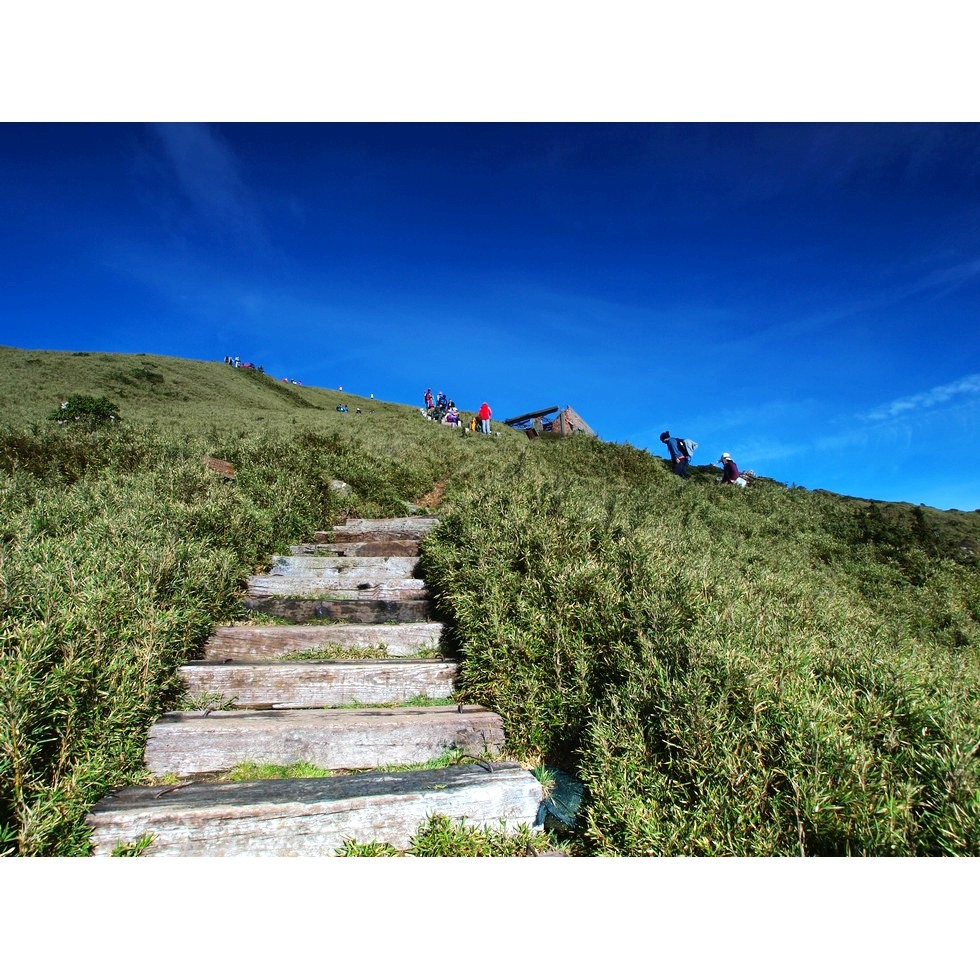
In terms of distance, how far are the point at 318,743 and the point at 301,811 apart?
85 cm

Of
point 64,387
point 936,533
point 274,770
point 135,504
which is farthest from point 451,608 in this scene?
point 64,387

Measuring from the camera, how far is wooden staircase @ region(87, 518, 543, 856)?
332cm

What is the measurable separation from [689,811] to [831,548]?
12.7 m

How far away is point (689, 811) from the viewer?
10.2 ft

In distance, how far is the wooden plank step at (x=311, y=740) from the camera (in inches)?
161

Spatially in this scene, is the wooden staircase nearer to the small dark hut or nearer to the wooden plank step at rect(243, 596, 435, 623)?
the wooden plank step at rect(243, 596, 435, 623)

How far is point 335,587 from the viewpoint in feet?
23.4

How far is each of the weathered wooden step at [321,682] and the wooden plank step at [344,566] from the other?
220cm

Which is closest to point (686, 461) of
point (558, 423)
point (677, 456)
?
point (677, 456)

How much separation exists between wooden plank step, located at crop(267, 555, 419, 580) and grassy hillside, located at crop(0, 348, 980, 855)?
1.51 ft

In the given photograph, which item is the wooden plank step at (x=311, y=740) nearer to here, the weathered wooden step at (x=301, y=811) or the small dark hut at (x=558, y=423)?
the weathered wooden step at (x=301, y=811)

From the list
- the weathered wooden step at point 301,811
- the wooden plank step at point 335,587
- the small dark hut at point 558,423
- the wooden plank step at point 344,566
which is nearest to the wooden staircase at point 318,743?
the weathered wooden step at point 301,811

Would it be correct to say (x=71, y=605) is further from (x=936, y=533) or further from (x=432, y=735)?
(x=936, y=533)

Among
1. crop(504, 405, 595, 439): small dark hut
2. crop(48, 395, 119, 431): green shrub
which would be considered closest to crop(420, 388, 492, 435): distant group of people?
crop(504, 405, 595, 439): small dark hut
